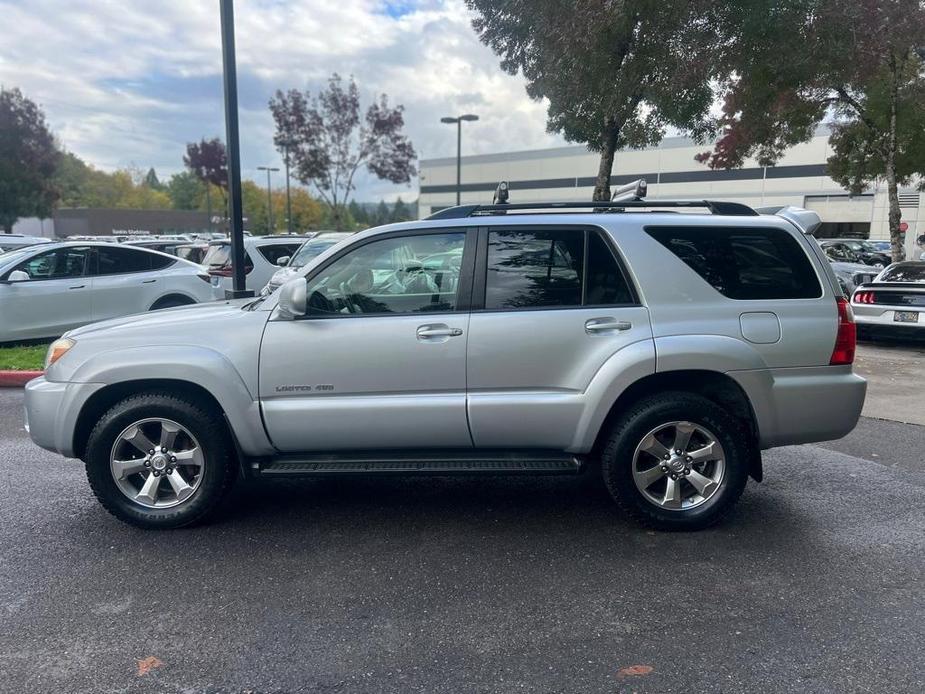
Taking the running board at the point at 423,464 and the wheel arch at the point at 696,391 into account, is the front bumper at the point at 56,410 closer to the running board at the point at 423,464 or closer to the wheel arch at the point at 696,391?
the running board at the point at 423,464

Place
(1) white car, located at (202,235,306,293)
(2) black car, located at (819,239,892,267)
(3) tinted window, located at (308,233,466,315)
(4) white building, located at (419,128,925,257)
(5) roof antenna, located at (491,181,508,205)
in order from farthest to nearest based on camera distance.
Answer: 1. (4) white building, located at (419,128,925,257)
2. (2) black car, located at (819,239,892,267)
3. (1) white car, located at (202,235,306,293)
4. (5) roof antenna, located at (491,181,508,205)
5. (3) tinted window, located at (308,233,466,315)

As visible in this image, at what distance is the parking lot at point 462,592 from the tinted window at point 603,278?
136 cm

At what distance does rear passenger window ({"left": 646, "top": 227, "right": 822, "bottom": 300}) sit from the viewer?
407cm

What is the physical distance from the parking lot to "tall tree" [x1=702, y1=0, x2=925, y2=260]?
306 inches

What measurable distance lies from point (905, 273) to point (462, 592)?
34.4ft

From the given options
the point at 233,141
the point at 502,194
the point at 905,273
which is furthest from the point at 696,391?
the point at 905,273

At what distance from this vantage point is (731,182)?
50312mm

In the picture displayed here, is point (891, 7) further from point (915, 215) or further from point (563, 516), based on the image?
point (915, 215)

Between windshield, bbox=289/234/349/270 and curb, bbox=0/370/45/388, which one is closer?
curb, bbox=0/370/45/388

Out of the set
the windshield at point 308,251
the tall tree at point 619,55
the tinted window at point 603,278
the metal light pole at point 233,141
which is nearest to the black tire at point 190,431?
the tinted window at point 603,278

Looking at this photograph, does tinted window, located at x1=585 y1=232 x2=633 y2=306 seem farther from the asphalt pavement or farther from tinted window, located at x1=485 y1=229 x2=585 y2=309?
the asphalt pavement

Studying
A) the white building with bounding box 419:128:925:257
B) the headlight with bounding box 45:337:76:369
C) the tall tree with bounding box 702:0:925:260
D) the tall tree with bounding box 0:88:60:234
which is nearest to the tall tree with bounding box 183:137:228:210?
the tall tree with bounding box 0:88:60:234

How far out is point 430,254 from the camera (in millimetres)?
4199

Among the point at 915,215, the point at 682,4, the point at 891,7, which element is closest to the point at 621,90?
the point at 682,4
